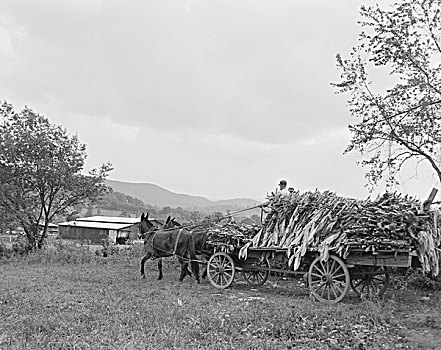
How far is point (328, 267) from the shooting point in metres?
9.95

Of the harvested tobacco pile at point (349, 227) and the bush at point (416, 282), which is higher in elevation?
the harvested tobacco pile at point (349, 227)

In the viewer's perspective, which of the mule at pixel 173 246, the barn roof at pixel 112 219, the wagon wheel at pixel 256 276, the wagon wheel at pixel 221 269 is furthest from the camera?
the barn roof at pixel 112 219

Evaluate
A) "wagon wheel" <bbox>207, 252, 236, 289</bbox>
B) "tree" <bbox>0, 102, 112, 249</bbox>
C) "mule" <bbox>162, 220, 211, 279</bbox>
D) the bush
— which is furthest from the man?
"tree" <bbox>0, 102, 112, 249</bbox>

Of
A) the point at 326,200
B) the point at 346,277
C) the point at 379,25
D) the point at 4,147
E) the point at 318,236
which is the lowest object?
the point at 346,277

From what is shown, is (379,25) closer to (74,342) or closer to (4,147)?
(74,342)

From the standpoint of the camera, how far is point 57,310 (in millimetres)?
8797

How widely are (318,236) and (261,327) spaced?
10.7 feet

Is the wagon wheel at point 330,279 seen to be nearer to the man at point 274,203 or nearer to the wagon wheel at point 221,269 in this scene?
the man at point 274,203

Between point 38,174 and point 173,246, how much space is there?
8746 mm

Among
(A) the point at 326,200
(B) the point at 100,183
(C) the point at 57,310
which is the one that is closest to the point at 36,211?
(B) the point at 100,183

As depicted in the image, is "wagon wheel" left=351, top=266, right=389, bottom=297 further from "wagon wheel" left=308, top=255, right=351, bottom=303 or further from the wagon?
"wagon wheel" left=308, top=255, right=351, bottom=303

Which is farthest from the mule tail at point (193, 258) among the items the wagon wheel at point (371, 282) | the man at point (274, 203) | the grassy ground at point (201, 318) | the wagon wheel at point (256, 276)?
the wagon wheel at point (371, 282)

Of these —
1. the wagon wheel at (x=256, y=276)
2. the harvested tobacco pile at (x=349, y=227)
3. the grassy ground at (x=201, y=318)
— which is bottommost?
the grassy ground at (x=201, y=318)

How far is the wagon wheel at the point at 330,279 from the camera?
31.8 ft
